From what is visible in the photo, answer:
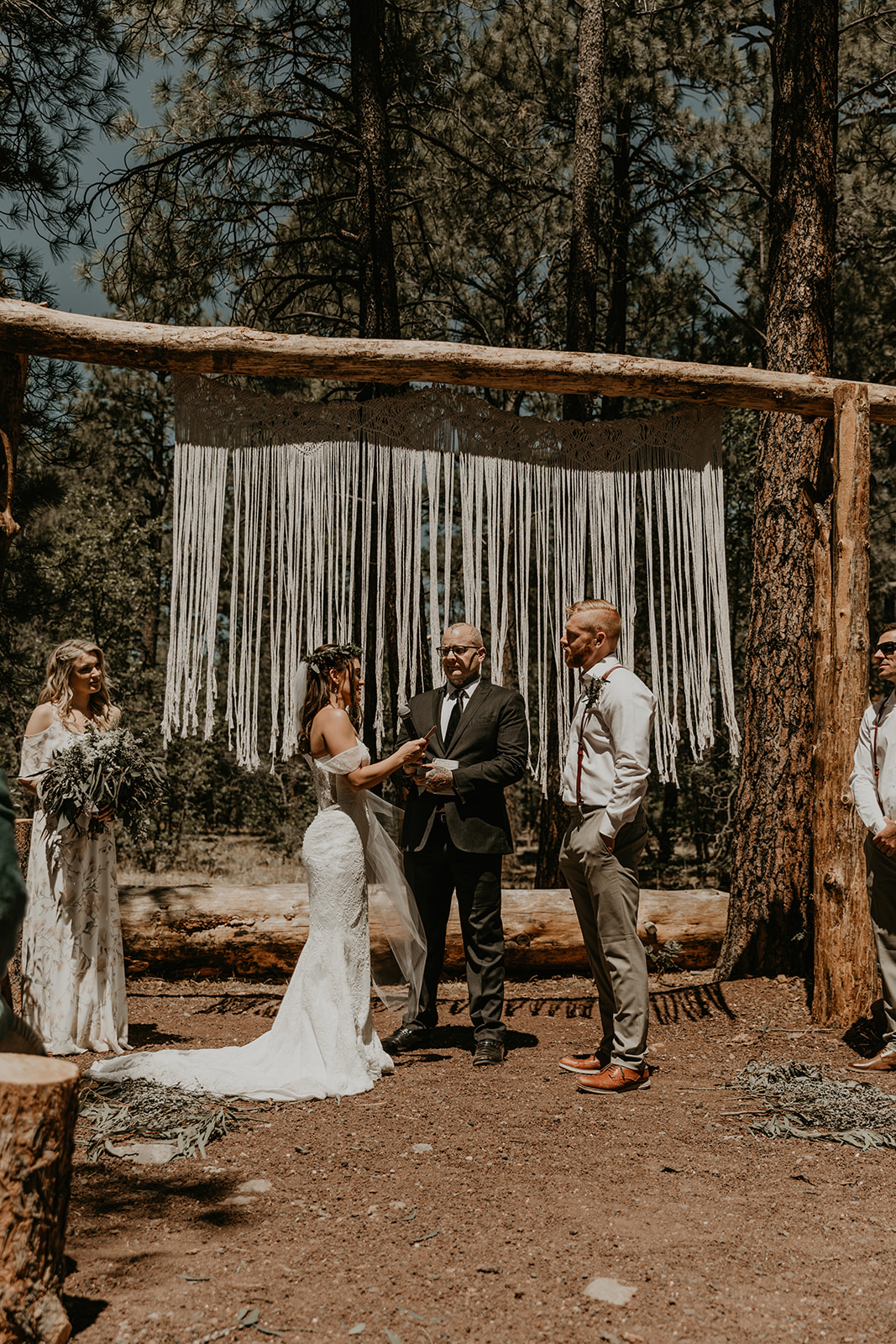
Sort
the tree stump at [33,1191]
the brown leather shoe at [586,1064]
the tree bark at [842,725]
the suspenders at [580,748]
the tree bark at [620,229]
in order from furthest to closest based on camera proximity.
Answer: the tree bark at [620,229] → the tree bark at [842,725] → the brown leather shoe at [586,1064] → the suspenders at [580,748] → the tree stump at [33,1191]

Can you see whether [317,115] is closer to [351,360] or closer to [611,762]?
[351,360]

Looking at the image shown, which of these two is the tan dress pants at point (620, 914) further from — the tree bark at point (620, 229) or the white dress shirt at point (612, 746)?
the tree bark at point (620, 229)

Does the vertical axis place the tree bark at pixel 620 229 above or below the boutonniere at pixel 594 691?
above

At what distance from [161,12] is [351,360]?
14.8 ft

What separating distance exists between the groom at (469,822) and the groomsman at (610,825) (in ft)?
1.22

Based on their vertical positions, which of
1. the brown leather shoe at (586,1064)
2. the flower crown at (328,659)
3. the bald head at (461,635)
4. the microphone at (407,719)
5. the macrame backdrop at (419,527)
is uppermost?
the macrame backdrop at (419,527)

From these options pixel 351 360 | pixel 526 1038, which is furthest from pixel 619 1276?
pixel 351 360

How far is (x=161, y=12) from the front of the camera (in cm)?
733

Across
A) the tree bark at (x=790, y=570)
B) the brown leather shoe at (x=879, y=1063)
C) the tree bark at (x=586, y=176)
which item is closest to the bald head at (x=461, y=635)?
the tree bark at (x=790, y=570)

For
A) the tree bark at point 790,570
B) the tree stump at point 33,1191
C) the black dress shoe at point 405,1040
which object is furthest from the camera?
the tree bark at point 790,570

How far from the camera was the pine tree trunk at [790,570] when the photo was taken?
5.90m

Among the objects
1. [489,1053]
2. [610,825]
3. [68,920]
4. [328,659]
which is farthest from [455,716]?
[68,920]

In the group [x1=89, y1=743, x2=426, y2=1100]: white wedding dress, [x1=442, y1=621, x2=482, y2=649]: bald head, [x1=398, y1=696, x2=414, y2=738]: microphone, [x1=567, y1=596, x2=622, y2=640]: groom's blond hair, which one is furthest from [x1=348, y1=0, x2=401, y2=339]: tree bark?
[x1=89, y1=743, x2=426, y2=1100]: white wedding dress

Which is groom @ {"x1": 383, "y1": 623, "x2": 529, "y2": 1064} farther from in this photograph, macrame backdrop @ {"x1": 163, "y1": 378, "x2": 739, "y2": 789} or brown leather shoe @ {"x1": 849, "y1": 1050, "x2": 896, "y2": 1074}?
brown leather shoe @ {"x1": 849, "y1": 1050, "x2": 896, "y2": 1074}
